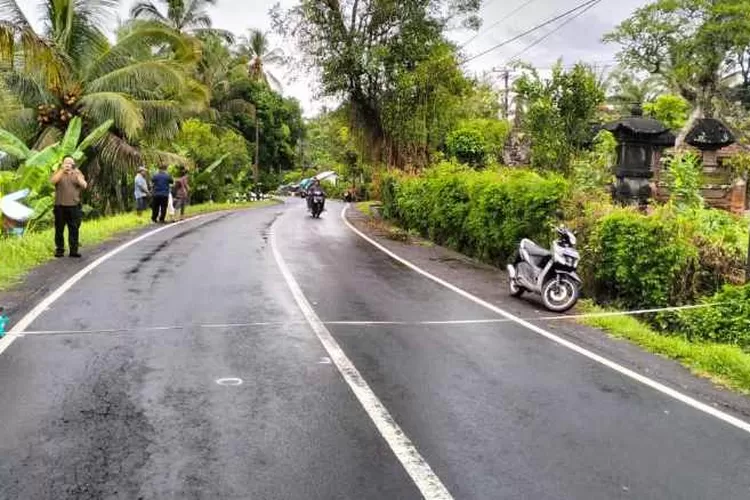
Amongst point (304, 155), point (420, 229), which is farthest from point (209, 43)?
point (304, 155)

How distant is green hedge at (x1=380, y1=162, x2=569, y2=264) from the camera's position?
13008 mm

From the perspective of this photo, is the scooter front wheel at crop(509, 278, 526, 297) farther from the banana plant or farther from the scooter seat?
the banana plant

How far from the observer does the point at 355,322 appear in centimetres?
881

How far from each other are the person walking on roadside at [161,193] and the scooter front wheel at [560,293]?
14870 mm

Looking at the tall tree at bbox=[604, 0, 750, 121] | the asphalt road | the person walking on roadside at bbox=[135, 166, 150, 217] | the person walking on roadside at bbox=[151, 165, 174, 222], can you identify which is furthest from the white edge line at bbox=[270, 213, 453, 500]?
the tall tree at bbox=[604, 0, 750, 121]

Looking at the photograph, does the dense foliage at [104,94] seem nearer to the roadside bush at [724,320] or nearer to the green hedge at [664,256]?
the green hedge at [664,256]

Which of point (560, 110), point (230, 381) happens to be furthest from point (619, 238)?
point (560, 110)

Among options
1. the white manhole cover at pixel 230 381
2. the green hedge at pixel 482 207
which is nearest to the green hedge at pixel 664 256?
the green hedge at pixel 482 207

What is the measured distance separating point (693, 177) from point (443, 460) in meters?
10.6

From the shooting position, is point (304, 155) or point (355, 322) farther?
point (304, 155)

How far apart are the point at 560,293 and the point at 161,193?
15676mm

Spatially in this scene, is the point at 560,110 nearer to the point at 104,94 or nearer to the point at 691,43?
the point at 104,94

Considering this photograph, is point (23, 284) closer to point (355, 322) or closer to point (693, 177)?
point (355, 322)

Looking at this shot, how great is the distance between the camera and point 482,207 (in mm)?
15547
